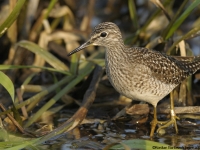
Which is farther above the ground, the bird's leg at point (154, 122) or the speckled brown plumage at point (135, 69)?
the speckled brown plumage at point (135, 69)

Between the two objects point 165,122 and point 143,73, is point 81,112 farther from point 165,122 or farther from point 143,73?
point 165,122

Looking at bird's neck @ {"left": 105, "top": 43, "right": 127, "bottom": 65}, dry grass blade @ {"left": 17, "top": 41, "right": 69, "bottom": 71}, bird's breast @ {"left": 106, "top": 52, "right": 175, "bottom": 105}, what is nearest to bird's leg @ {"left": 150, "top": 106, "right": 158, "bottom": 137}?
bird's breast @ {"left": 106, "top": 52, "right": 175, "bottom": 105}

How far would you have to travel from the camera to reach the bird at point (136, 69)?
6738mm

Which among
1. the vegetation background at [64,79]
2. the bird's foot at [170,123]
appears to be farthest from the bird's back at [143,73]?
the vegetation background at [64,79]

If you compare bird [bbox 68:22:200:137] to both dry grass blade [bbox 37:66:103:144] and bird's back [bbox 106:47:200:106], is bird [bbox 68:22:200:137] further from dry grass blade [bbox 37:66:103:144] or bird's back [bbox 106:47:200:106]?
dry grass blade [bbox 37:66:103:144]

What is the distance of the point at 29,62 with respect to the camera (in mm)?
9445

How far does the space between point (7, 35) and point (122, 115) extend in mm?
2816

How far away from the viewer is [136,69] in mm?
6805

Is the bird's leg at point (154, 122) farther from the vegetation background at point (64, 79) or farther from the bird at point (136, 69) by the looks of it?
the vegetation background at point (64, 79)

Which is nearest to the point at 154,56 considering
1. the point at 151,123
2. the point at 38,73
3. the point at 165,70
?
the point at 165,70

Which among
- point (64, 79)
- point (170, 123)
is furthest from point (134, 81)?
point (64, 79)

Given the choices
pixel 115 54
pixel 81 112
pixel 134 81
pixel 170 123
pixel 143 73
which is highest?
pixel 115 54

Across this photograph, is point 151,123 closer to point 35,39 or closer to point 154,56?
point 154,56

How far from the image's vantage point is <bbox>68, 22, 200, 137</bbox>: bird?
6.74 meters
